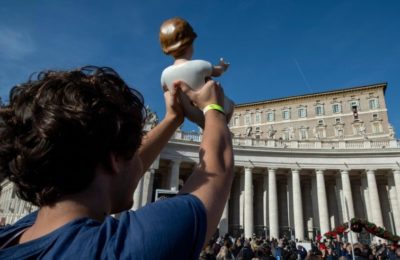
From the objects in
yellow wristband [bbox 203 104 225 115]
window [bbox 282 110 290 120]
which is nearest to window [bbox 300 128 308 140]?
window [bbox 282 110 290 120]

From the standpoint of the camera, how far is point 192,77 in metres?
2.24

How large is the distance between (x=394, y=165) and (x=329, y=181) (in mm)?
9302

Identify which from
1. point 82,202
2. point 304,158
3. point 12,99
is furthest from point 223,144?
point 304,158

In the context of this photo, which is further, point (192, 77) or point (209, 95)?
point (192, 77)

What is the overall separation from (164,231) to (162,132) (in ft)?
4.39

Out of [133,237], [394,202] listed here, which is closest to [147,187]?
[394,202]

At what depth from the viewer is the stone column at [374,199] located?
36062mm

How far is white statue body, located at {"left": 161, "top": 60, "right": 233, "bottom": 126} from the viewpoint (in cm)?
215

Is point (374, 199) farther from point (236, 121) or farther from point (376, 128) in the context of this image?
point (236, 121)

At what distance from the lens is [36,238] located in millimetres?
1174

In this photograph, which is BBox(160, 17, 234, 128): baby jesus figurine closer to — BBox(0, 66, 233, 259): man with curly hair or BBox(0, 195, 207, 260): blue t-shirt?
BBox(0, 66, 233, 259): man with curly hair

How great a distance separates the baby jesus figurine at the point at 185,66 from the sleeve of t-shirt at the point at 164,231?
982 mm

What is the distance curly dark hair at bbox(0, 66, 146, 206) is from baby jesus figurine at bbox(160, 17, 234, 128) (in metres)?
0.74

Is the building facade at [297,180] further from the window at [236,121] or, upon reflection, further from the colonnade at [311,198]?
the window at [236,121]
